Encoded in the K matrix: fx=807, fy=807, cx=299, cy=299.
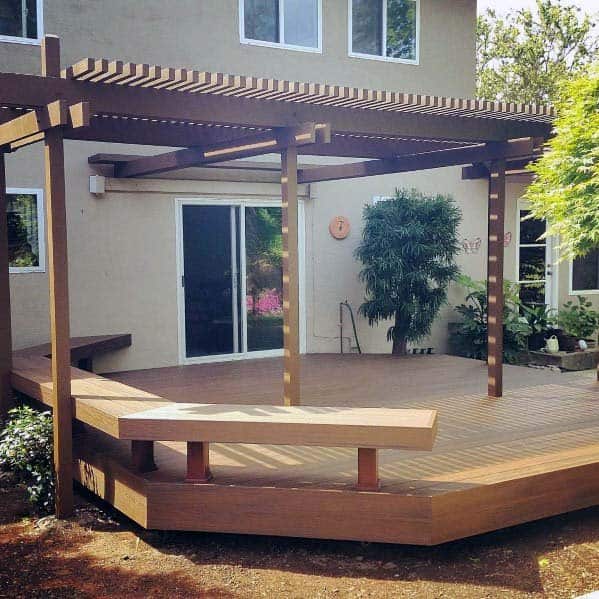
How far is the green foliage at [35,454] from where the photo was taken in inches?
223

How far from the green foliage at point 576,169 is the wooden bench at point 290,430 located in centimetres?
189

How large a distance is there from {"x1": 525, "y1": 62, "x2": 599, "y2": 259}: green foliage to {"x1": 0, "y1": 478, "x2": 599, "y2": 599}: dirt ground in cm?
204

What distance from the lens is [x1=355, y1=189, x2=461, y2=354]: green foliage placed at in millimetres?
9930

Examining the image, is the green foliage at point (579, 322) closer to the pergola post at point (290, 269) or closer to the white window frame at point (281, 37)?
the white window frame at point (281, 37)

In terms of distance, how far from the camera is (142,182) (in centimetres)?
898

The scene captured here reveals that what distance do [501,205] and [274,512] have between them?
147 inches

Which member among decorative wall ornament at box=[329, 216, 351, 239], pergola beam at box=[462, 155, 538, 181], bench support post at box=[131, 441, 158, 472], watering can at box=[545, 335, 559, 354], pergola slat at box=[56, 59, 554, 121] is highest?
pergola slat at box=[56, 59, 554, 121]

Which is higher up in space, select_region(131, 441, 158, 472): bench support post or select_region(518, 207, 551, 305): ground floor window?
select_region(518, 207, 551, 305): ground floor window

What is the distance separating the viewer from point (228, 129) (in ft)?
21.8

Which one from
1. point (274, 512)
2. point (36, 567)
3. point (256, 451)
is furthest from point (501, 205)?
point (36, 567)

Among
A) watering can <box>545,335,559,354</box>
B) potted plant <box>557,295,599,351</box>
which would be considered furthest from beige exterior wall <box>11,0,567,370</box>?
potted plant <box>557,295,599,351</box>

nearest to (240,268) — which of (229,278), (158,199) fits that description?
(229,278)

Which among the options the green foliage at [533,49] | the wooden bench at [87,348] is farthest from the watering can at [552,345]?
the green foliage at [533,49]

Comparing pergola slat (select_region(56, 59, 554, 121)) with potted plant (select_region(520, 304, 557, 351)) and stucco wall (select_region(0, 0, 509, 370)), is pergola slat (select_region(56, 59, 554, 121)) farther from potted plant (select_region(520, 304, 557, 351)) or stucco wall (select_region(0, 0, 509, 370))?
potted plant (select_region(520, 304, 557, 351))
